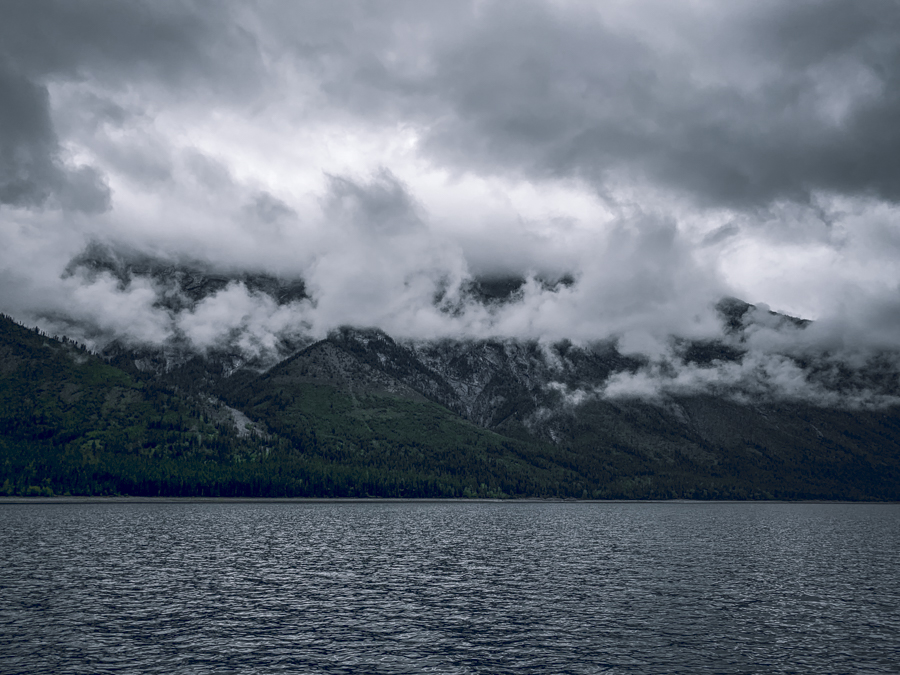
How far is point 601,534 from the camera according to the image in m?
179

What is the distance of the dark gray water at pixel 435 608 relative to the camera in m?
52.3

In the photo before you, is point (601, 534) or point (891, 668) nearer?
point (891, 668)

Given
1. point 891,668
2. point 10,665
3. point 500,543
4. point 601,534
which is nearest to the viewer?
point 10,665

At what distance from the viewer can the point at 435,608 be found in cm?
7275

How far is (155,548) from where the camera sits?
124 meters

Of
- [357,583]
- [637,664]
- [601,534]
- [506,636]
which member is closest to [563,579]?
[357,583]

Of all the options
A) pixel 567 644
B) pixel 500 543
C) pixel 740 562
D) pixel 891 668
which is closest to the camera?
pixel 891 668

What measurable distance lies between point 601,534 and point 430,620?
123m

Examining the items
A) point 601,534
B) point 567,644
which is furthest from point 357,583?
point 601,534

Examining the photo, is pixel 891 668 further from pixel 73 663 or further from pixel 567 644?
pixel 73 663

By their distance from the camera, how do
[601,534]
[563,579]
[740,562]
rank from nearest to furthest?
1. [563,579]
2. [740,562]
3. [601,534]

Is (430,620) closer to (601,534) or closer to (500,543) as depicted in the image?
(500,543)

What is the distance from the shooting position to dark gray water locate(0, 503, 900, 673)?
5234 centimetres

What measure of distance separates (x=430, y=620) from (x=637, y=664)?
75.5 ft
